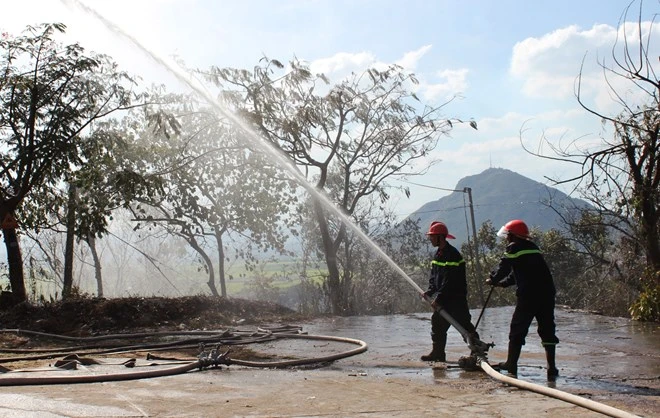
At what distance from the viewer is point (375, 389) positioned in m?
6.35

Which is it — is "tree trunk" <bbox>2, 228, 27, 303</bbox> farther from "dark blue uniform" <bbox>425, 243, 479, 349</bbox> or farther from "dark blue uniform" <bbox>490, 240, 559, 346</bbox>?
"dark blue uniform" <bbox>490, 240, 559, 346</bbox>

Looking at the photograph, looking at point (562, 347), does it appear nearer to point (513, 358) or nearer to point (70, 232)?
point (513, 358)

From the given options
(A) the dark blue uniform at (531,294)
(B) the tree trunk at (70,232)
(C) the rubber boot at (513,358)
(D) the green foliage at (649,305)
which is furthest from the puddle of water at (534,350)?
(B) the tree trunk at (70,232)

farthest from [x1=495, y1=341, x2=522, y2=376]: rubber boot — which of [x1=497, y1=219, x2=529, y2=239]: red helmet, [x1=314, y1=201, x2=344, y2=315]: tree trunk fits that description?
[x1=314, y1=201, x2=344, y2=315]: tree trunk

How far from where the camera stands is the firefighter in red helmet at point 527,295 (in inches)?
285

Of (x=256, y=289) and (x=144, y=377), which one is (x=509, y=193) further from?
(x=144, y=377)

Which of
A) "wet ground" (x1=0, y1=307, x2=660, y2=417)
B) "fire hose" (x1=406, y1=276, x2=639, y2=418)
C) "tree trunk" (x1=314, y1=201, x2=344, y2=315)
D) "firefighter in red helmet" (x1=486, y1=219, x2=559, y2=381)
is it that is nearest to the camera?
"fire hose" (x1=406, y1=276, x2=639, y2=418)

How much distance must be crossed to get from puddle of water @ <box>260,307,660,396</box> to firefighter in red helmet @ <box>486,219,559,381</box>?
0.28 m

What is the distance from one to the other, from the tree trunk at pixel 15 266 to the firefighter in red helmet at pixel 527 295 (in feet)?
39.8

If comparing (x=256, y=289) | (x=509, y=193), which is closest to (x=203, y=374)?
(x=256, y=289)

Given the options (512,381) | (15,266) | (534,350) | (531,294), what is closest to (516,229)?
(531,294)

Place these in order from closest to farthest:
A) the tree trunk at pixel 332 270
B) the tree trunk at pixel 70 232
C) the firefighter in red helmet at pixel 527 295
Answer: the firefighter in red helmet at pixel 527 295, the tree trunk at pixel 70 232, the tree trunk at pixel 332 270

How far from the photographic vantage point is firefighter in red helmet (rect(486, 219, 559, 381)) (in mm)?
7250

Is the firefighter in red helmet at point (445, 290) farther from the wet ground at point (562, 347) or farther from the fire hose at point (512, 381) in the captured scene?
the wet ground at point (562, 347)
